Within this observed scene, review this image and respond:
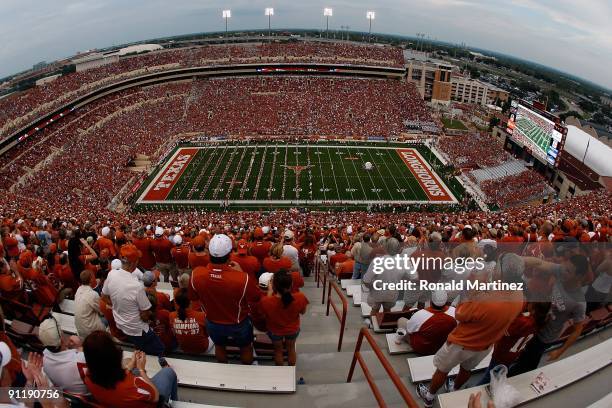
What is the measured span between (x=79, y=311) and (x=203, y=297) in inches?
61.2

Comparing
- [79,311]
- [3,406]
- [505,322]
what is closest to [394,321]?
[505,322]

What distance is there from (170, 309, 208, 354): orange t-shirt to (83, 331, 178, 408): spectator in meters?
1.28

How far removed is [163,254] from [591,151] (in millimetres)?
36037

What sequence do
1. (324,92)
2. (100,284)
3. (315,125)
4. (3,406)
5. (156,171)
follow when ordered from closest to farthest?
(3,406)
(100,284)
(156,171)
(315,125)
(324,92)

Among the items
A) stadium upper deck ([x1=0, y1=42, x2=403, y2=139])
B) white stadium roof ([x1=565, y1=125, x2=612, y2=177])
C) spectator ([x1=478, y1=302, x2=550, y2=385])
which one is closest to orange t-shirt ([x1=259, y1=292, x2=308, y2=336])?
spectator ([x1=478, y1=302, x2=550, y2=385])

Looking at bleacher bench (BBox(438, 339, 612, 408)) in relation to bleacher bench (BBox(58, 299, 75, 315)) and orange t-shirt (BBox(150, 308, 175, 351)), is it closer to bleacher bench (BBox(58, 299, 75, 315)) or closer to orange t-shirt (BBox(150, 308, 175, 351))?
orange t-shirt (BBox(150, 308, 175, 351))

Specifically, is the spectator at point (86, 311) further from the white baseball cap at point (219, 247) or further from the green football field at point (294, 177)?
the green football field at point (294, 177)

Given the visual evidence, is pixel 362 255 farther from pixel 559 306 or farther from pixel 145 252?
pixel 145 252

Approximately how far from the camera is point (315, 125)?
42.9 metres

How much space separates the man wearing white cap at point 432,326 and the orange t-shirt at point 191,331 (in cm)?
236

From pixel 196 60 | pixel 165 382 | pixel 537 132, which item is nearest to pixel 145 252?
pixel 165 382

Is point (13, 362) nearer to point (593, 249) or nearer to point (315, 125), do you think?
point (593, 249)

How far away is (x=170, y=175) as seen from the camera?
105 feet

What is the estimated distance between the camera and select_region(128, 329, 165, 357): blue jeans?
14.2ft
